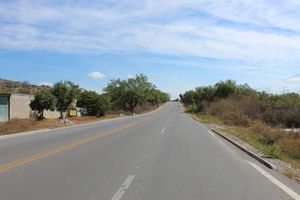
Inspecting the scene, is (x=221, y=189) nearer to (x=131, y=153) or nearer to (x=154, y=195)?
(x=154, y=195)

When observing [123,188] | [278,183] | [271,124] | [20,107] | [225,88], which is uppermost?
[225,88]

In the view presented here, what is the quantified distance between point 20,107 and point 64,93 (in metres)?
8.33

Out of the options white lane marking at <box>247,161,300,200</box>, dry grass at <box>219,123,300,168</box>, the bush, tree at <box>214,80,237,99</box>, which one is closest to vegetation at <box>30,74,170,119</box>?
tree at <box>214,80,237,99</box>

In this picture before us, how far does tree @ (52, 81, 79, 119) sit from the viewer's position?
5903cm

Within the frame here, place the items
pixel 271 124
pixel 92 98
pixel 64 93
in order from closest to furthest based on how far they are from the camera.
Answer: pixel 271 124, pixel 64 93, pixel 92 98

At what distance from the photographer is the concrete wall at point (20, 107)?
164ft

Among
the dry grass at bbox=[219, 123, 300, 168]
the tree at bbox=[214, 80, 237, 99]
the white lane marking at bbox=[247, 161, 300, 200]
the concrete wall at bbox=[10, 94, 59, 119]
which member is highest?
the tree at bbox=[214, 80, 237, 99]

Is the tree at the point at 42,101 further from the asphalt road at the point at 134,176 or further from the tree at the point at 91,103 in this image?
the asphalt road at the point at 134,176

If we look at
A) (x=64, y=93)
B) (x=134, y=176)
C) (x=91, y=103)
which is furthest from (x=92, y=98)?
(x=134, y=176)

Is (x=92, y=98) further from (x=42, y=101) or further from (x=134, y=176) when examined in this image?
(x=134, y=176)

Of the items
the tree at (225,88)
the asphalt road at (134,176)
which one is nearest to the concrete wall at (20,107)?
the asphalt road at (134,176)

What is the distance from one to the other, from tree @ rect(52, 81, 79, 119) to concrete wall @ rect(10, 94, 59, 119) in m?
4.66

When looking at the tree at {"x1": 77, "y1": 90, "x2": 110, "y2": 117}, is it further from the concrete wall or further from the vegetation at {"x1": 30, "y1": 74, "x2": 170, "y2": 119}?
the concrete wall

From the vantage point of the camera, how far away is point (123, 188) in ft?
31.5
